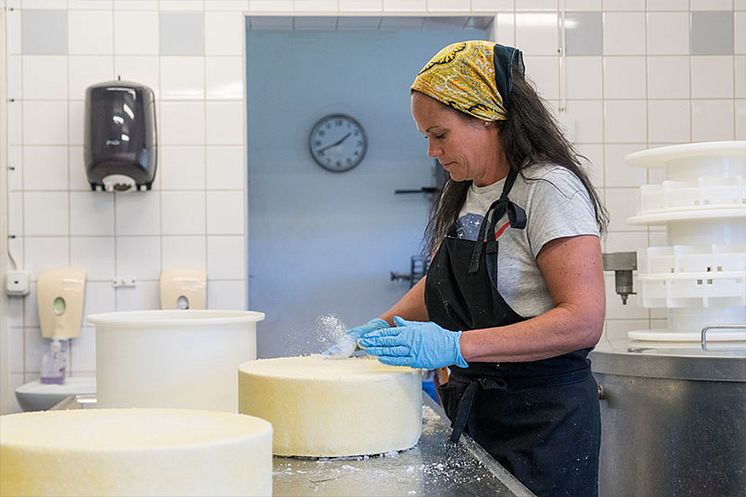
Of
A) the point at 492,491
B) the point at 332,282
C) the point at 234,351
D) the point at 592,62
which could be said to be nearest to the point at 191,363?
the point at 234,351

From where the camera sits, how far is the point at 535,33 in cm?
355

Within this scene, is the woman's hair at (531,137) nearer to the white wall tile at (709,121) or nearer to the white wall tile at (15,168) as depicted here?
the white wall tile at (709,121)

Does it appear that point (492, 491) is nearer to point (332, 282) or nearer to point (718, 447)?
point (718, 447)

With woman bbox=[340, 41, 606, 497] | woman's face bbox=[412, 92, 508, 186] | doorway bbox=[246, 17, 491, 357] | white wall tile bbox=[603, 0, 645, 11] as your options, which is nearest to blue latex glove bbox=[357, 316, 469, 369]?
woman bbox=[340, 41, 606, 497]

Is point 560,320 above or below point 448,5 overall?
below

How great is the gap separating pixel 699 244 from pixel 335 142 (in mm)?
3489

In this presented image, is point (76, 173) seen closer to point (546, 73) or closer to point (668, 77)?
point (546, 73)

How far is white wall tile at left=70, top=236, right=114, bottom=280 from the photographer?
345 cm

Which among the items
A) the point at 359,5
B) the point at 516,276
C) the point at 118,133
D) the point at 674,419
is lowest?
the point at 674,419

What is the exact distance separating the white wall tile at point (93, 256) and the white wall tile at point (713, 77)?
7.90 ft

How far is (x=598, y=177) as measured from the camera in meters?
3.55

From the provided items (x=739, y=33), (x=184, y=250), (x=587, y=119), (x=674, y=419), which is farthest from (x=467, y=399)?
(x=739, y=33)

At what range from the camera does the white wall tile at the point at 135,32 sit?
3.47 meters

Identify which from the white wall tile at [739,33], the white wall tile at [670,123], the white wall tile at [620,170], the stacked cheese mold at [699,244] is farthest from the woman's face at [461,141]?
the white wall tile at [739,33]
